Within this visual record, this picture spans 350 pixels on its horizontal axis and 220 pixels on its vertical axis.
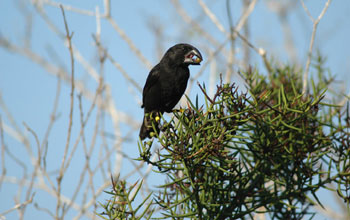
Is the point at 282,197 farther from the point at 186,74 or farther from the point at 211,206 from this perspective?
the point at 186,74

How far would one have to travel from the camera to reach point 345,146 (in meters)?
2.24

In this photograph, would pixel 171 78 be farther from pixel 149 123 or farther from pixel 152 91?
pixel 149 123

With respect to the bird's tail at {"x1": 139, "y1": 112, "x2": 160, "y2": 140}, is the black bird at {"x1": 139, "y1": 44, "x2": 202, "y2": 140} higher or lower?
higher

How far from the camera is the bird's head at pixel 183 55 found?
3.78 m

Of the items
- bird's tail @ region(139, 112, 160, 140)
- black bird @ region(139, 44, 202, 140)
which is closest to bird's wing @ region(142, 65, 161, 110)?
black bird @ region(139, 44, 202, 140)

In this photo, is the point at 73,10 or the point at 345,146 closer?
the point at 345,146

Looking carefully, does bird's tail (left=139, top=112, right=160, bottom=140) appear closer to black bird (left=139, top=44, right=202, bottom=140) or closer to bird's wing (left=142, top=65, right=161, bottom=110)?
black bird (left=139, top=44, right=202, bottom=140)

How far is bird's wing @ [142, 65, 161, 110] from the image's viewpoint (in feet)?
13.3

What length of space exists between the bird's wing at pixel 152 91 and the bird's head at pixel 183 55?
0.72ft

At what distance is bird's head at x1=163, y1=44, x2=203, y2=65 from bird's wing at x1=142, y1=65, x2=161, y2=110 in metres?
0.22

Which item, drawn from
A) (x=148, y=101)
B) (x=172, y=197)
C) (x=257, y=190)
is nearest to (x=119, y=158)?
(x=148, y=101)

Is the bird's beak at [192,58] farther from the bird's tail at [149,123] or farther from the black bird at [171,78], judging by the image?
the bird's tail at [149,123]

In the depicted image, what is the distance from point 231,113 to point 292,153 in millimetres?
613

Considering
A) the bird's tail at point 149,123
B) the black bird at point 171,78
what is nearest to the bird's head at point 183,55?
the black bird at point 171,78
